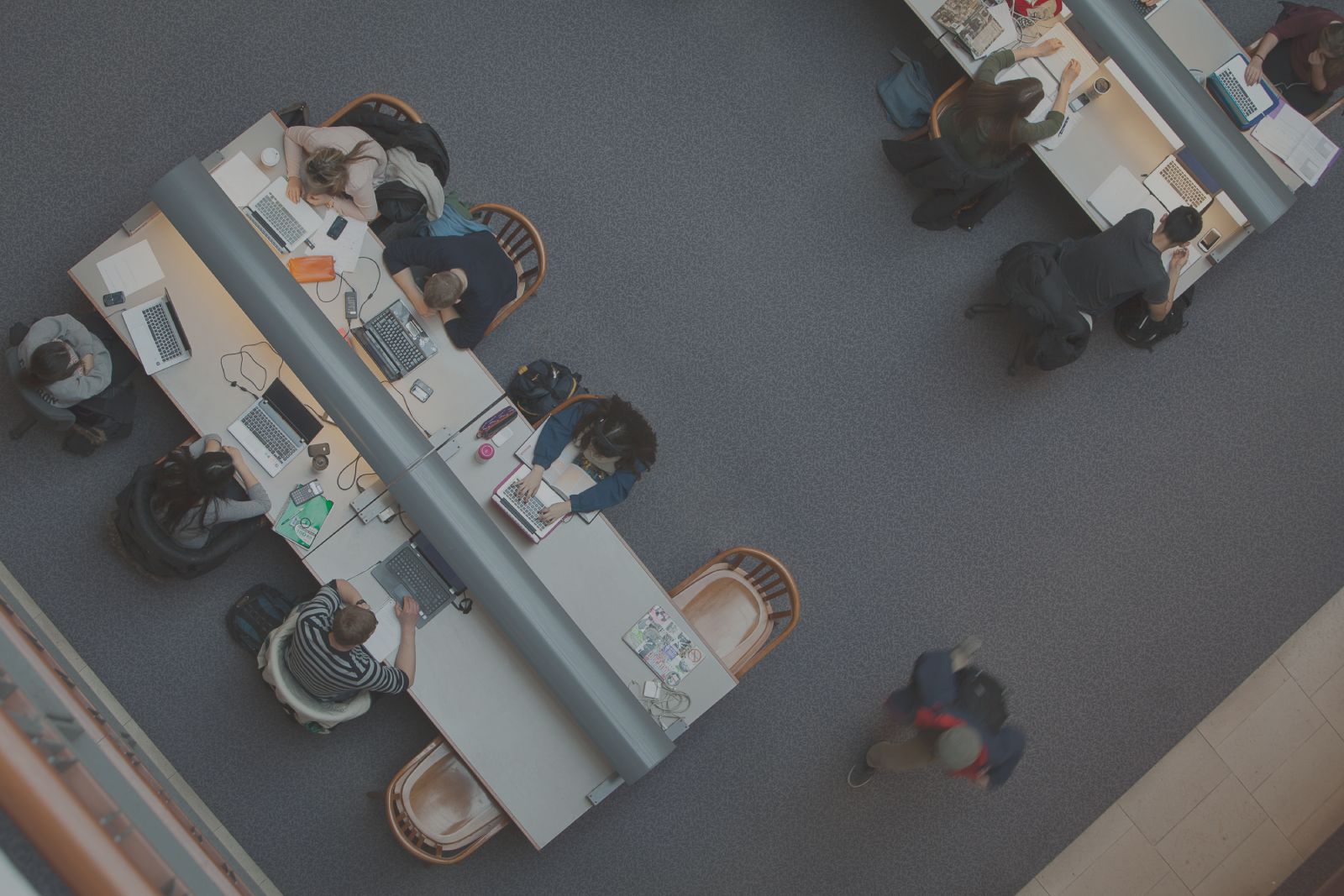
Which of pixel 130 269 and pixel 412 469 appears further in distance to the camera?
pixel 130 269

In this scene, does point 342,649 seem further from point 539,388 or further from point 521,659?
point 539,388

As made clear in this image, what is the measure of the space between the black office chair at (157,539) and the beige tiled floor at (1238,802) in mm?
3817

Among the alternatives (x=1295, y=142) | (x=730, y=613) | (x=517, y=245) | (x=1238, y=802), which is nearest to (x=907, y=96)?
(x=1295, y=142)

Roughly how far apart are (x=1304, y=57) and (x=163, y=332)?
5110mm

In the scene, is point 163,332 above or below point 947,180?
above

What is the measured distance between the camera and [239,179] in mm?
3590

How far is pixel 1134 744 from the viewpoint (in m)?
4.49

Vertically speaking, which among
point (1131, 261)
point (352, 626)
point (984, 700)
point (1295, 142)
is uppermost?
point (352, 626)

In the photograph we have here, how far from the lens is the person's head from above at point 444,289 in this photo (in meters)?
3.48

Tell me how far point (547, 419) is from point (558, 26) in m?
2.04

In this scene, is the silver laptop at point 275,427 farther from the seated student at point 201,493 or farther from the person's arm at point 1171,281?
the person's arm at point 1171,281

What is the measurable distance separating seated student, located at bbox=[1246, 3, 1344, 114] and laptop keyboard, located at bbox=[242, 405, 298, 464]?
442 centimetres

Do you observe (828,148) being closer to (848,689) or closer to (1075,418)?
(1075,418)

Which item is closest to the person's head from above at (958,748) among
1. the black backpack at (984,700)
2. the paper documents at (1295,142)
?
the black backpack at (984,700)
